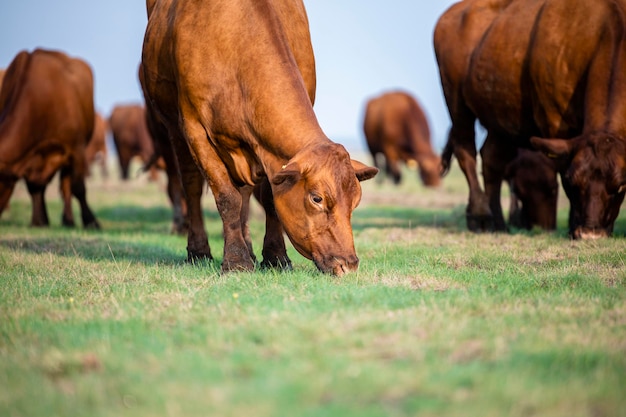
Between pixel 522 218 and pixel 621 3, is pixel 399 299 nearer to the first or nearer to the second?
pixel 621 3

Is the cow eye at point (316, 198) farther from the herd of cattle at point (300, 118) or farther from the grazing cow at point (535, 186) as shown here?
the grazing cow at point (535, 186)

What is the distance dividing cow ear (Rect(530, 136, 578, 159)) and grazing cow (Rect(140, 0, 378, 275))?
114 inches

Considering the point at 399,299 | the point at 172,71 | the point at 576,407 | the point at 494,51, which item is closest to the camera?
the point at 576,407

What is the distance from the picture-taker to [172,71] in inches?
303

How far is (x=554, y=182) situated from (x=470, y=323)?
23.1 ft

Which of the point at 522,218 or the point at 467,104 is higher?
the point at 467,104

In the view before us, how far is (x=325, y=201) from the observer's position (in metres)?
6.12

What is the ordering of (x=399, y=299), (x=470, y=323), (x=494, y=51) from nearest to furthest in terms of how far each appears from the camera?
(x=470, y=323) → (x=399, y=299) → (x=494, y=51)

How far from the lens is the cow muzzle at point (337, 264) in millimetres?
6145

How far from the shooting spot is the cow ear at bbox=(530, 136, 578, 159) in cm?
885

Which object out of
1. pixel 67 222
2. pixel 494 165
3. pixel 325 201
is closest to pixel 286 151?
pixel 325 201

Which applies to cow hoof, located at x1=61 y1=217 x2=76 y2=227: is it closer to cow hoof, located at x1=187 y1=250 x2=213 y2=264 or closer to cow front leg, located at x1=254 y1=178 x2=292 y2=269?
cow hoof, located at x1=187 y1=250 x2=213 y2=264

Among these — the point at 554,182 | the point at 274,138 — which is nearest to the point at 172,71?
the point at 274,138

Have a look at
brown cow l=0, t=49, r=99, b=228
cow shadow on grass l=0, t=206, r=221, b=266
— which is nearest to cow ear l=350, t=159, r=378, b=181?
cow shadow on grass l=0, t=206, r=221, b=266
